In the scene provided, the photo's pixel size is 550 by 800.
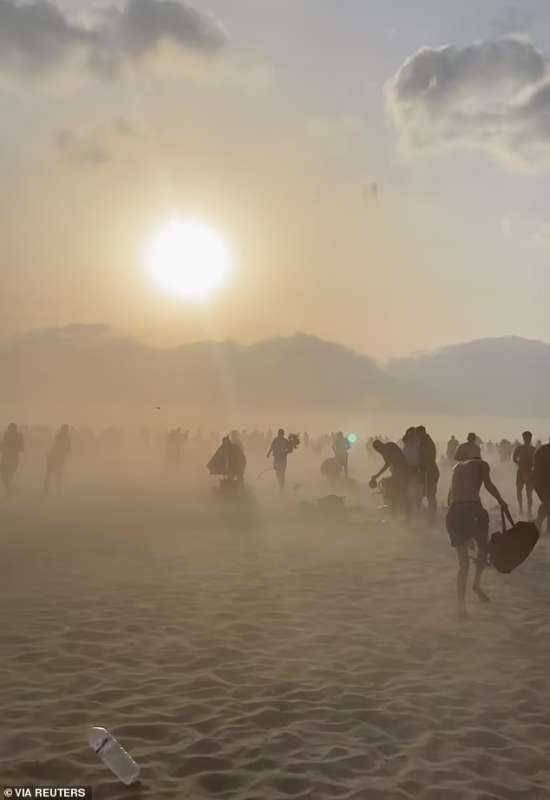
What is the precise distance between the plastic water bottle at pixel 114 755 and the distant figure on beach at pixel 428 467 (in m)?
12.4

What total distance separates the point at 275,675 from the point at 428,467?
11073 mm

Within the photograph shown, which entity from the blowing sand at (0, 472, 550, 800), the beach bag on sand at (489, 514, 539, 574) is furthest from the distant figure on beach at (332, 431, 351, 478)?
the beach bag on sand at (489, 514, 539, 574)

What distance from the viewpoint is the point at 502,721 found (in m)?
5.89

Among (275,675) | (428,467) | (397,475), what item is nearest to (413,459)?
(428,467)

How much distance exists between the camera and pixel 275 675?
6.80 meters

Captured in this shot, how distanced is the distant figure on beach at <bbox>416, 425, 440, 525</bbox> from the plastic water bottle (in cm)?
1235

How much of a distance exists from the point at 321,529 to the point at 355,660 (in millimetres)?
9452

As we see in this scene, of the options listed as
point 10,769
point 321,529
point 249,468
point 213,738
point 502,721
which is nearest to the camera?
point 10,769

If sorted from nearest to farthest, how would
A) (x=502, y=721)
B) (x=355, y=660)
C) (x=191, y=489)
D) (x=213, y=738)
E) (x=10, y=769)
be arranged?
(x=10, y=769), (x=213, y=738), (x=502, y=721), (x=355, y=660), (x=191, y=489)

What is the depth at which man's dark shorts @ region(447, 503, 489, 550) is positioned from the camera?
9070 millimetres

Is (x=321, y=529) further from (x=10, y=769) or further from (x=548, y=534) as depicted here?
(x=10, y=769)

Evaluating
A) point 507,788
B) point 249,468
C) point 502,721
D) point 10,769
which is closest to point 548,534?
point 502,721

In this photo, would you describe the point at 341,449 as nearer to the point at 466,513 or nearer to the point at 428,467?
the point at 428,467

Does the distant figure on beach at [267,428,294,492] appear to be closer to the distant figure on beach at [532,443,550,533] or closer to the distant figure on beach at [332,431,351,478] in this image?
the distant figure on beach at [332,431,351,478]
